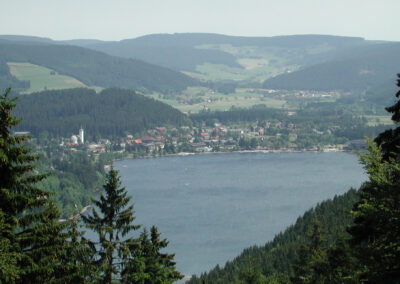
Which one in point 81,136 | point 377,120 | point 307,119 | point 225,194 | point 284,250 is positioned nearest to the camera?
point 284,250

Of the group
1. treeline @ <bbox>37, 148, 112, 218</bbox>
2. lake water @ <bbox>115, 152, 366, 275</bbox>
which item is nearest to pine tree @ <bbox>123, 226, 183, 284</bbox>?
lake water @ <bbox>115, 152, 366, 275</bbox>

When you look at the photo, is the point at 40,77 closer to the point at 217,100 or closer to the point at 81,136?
the point at 217,100

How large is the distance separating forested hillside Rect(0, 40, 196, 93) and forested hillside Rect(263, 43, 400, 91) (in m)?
21.6

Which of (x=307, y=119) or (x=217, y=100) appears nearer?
(x=307, y=119)

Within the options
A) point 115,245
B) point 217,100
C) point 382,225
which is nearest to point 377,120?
point 217,100

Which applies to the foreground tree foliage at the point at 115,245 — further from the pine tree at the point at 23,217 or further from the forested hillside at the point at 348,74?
the forested hillside at the point at 348,74

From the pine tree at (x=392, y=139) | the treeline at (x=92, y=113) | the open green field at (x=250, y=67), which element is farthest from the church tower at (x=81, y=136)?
the open green field at (x=250, y=67)

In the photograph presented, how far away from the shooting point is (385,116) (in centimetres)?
8762

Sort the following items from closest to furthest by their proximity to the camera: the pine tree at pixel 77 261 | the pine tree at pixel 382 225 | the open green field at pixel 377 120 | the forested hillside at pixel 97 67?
the pine tree at pixel 382 225 → the pine tree at pixel 77 261 → the open green field at pixel 377 120 → the forested hillside at pixel 97 67

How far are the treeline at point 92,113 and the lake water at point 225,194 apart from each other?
18.0 metres

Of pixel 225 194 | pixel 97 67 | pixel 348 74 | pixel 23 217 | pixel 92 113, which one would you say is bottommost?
pixel 225 194

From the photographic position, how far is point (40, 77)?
354 feet

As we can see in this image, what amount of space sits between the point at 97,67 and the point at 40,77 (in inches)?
1127

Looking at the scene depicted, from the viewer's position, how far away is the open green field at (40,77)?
4049 inches
